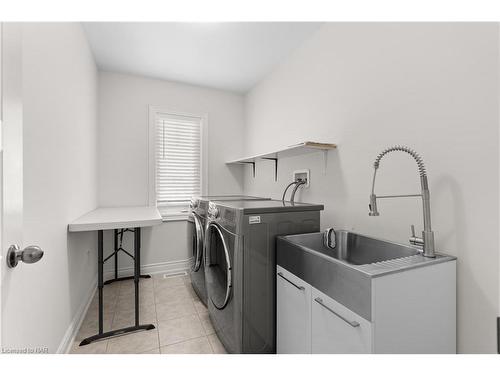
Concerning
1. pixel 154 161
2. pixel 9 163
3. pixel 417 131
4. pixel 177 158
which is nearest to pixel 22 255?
pixel 9 163

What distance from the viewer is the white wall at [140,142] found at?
9.27 ft

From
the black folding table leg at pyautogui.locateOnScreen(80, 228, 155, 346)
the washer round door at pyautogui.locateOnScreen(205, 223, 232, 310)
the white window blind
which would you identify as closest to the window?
the white window blind

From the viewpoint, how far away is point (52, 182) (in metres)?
1.38

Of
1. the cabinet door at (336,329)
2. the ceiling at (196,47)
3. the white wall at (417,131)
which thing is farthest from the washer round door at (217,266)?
the ceiling at (196,47)

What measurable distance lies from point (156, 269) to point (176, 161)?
4.67 feet

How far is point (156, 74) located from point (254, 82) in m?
1.23

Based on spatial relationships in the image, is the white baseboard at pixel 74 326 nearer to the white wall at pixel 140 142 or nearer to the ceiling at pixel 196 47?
the white wall at pixel 140 142

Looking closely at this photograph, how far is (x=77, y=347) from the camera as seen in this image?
164cm

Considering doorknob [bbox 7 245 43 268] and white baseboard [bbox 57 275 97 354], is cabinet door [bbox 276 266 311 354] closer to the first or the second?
doorknob [bbox 7 245 43 268]

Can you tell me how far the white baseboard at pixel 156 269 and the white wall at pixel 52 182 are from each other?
651 millimetres

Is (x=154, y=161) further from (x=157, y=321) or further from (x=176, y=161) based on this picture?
(x=157, y=321)

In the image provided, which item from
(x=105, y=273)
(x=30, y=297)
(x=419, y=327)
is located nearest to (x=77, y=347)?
(x=30, y=297)

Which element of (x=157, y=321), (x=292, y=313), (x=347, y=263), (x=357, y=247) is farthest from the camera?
(x=157, y=321)
